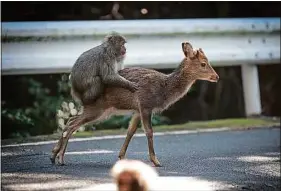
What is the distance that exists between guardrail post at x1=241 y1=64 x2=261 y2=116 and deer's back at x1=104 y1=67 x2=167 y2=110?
2.65 metres

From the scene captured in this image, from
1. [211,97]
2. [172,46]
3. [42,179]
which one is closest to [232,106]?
[211,97]

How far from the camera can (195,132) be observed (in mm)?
6582

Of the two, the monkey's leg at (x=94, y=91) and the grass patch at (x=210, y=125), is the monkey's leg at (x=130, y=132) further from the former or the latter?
the grass patch at (x=210, y=125)

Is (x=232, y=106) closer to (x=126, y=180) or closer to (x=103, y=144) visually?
(x=103, y=144)

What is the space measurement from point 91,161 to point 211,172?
0.92 m

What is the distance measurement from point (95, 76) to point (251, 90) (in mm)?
3274

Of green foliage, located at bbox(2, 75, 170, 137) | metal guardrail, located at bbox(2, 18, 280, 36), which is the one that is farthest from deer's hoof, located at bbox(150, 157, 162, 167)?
metal guardrail, located at bbox(2, 18, 280, 36)

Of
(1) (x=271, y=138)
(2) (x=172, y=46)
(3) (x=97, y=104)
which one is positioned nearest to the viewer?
(3) (x=97, y=104)

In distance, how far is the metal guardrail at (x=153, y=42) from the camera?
640 centimetres

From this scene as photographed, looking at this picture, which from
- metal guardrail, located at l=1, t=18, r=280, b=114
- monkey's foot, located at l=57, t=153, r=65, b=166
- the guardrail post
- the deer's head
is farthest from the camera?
the guardrail post

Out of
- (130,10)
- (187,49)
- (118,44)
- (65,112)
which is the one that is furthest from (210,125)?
(118,44)

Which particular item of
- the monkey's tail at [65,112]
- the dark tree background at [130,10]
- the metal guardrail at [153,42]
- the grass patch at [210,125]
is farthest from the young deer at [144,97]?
the dark tree background at [130,10]

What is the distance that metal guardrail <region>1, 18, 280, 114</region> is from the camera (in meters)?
6.40

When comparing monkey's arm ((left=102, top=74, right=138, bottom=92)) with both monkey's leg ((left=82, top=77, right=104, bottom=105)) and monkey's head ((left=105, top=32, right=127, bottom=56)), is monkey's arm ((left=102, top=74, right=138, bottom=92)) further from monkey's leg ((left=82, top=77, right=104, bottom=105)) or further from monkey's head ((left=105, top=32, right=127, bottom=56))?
monkey's head ((left=105, top=32, right=127, bottom=56))
